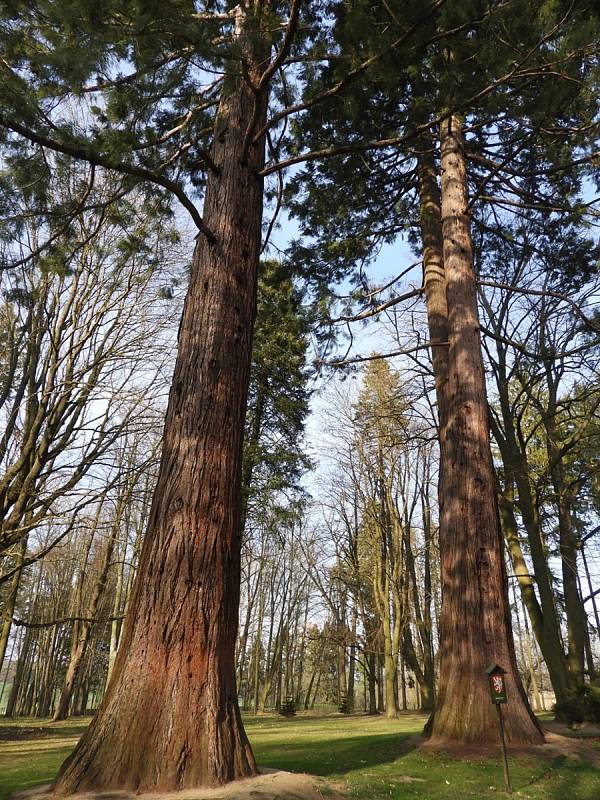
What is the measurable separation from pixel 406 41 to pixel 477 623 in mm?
5843

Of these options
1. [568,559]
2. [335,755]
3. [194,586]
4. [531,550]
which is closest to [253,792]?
[194,586]

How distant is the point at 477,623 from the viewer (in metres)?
6.08

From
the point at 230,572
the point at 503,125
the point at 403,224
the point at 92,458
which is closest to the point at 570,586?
the point at 403,224

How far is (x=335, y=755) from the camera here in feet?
18.3

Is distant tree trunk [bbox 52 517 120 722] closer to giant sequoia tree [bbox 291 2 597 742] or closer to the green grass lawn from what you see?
the green grass lawn

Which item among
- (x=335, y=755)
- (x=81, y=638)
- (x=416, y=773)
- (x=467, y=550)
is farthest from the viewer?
(x=81, y=638)

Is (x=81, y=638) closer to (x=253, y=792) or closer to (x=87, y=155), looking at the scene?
Result: (x=253, y=792)

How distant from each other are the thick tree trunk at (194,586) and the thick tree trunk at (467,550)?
11.3 feet

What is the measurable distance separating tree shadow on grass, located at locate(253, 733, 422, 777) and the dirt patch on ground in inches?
45.3

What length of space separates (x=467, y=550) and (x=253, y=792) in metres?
4.26

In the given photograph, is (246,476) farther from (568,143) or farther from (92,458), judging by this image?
(568,143)

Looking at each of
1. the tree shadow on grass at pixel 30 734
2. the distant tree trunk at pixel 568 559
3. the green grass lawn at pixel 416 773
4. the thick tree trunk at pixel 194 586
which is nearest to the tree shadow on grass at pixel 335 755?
the green grass lawn at pixel 416 773

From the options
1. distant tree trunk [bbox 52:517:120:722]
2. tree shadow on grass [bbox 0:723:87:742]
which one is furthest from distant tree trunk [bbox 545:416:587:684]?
distant tree trunk [bbox 52:517:120:722]

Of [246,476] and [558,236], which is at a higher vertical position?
[558,236]
